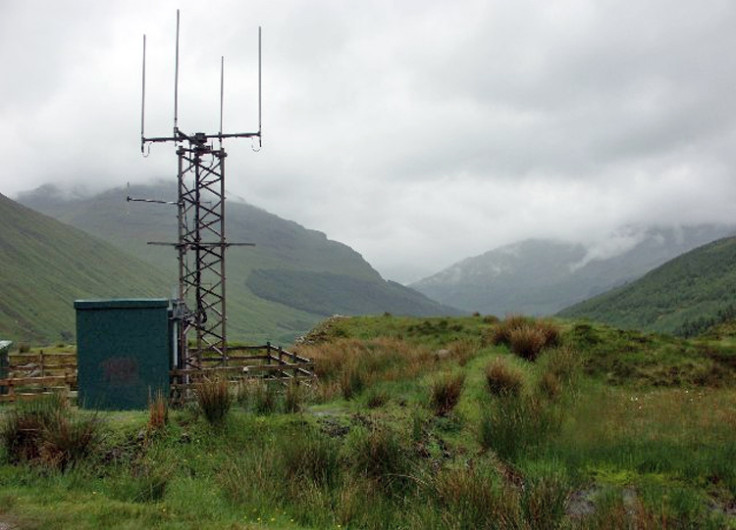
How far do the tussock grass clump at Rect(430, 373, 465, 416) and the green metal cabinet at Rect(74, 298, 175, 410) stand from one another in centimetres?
656

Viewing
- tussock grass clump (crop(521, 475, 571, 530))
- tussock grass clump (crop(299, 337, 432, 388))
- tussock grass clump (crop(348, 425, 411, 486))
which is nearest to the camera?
tussock grass clump (crop(521, 475, 571, 530))

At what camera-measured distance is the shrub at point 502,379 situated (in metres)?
13.6

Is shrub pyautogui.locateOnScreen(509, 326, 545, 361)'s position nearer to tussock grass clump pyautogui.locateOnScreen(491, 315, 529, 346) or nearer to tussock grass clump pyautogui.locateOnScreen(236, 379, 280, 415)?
tussock grass clump pyautogui.locateOnScreen(491, 315, 529, 346)

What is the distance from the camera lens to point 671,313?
155 metres

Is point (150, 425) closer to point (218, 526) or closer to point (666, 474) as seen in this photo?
point (218, 526)

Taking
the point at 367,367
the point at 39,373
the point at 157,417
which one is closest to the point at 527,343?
the point at 367,367

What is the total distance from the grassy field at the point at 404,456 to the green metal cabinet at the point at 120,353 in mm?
2578

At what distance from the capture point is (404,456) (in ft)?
30.8

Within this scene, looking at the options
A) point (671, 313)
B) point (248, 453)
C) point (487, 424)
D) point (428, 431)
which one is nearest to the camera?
point (248, 453)

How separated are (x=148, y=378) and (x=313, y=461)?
7.58 m

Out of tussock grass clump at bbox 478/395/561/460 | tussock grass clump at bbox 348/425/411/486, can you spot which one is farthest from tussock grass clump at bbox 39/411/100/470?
tussock grass clump at bbox 478/395/561/460

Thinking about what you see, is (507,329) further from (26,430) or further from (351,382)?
(26,430)

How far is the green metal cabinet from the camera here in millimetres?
14984

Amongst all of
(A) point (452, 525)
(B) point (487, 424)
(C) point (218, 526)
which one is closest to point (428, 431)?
(B) point (487, 424)
